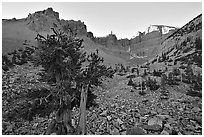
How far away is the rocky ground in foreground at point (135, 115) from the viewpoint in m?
8.52

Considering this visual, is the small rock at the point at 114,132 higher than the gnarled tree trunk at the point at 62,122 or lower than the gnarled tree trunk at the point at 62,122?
lower

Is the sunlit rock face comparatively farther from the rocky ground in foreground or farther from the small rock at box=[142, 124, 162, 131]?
the small rock at box=[142, 124, 162, 131]

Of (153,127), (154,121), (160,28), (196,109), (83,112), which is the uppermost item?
(160,28)

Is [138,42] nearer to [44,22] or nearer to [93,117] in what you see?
[44,22]

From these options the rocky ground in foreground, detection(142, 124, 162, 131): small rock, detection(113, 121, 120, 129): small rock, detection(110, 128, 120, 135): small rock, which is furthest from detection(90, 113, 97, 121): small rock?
detection(142, 124, 162, 131): small rock

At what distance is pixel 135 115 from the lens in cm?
1017

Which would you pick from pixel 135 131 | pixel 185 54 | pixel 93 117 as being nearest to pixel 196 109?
pixel 135 131

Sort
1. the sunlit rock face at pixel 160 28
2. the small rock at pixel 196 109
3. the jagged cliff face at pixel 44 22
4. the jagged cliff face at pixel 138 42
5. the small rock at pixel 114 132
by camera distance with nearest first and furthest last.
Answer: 1. the small rock at pixel 114 132
2. the small rock at pixel 196 109
3. the jagged cliff face at pixel 44 22
4. the jagged cliff face at pixel 138 42
5. the sunlit rock face at pixel 160 28

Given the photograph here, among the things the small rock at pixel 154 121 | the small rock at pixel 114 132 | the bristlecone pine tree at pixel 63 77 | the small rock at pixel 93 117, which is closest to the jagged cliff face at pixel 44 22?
the small rock at pixel 93 117

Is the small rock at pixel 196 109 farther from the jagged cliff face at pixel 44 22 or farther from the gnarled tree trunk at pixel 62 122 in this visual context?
the jagged cliff face at pixel 44 22

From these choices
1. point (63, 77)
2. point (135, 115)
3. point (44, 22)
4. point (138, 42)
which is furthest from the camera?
point (138, 42)

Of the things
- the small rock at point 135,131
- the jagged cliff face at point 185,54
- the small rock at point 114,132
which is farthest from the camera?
the jagged cliff face at point 185,54

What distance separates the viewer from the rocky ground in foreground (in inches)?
335

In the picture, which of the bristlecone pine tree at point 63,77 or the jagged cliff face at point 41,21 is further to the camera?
the jagged cliff face at point 41,21
